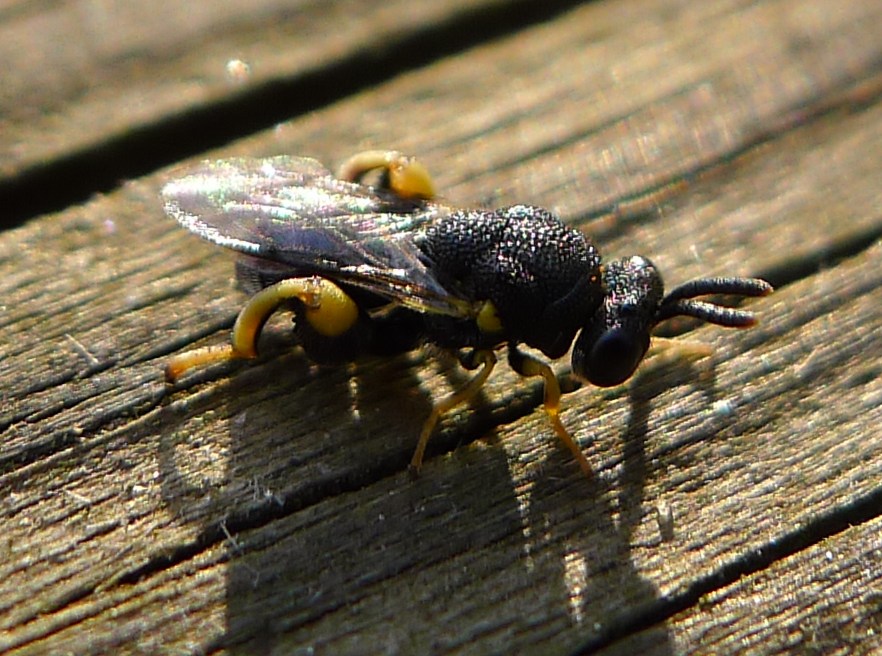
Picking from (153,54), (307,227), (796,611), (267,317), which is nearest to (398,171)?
(307,227)

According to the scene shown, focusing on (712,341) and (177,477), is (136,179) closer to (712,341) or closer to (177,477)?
(177,477)

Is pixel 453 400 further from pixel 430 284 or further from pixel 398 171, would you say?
pixel 398 171

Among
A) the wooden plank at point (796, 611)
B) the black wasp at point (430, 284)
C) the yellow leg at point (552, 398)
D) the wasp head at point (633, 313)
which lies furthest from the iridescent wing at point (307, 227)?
the wooden plank at point (796, 611)

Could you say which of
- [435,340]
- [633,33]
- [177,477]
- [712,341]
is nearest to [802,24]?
[633,33]

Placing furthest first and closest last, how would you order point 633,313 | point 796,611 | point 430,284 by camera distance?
1. point 430,284
2. point 633,313
3. point 796,611

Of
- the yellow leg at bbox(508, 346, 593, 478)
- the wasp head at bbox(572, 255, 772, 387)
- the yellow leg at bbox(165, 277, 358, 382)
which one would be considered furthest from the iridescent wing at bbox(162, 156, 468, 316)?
the wasp head at bbox(572, 255, 772, 387)
